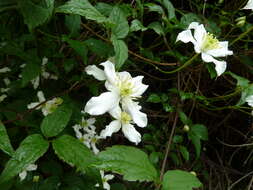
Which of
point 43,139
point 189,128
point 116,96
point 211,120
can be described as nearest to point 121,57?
point 116,96

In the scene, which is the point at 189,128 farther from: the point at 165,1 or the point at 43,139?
the point at 43,139

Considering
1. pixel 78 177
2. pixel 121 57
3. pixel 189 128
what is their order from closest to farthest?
pixel 121 57, pixel 78 177, pixel 189 128

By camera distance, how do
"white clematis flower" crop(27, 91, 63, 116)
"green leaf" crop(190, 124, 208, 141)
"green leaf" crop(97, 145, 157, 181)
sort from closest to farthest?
"green leaf" crop(97, 145, 157, 181), "white clematis flower" crop(27, 91, 63, 116), "green leaf" crop(190, 124, 208, 141)

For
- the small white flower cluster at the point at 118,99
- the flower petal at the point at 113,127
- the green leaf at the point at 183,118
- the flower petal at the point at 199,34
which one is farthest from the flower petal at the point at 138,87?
the green leaf at the point at 183,118

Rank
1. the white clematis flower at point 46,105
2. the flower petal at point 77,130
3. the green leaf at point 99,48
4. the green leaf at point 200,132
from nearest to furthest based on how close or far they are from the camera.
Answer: the green leaf at point 99,48 < the white clematis flower at point 46,105 < the flower petal at point 77,130 < the green leaf at point 200,132

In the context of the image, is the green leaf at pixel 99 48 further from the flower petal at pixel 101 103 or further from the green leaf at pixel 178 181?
the green leaf at pixel 178 181

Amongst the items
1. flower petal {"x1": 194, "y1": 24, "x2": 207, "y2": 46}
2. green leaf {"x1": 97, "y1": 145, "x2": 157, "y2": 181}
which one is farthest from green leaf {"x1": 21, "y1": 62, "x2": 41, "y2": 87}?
flower petal {"x1": 194, "y1": 24, "x2": 207, "y2": 46}

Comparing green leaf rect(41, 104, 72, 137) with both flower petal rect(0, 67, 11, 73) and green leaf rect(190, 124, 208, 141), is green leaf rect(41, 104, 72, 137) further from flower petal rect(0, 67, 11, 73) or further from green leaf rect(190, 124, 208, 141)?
green leaf rect(190, 124, 208, 141)
